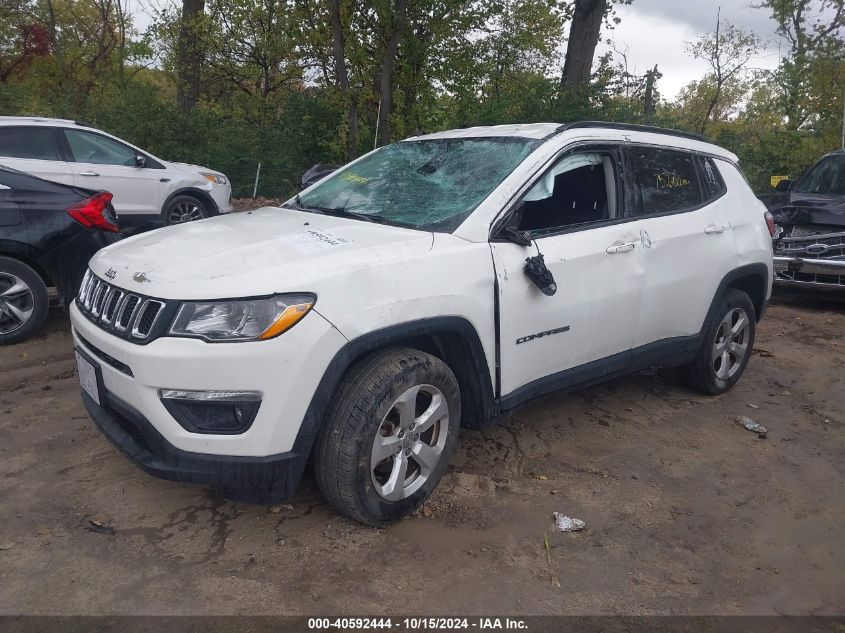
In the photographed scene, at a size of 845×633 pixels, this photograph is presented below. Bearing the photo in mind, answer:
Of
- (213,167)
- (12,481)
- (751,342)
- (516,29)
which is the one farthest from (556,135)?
(516,29)

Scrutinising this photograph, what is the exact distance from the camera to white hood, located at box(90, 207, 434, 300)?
272cm

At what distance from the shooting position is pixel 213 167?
573 inches

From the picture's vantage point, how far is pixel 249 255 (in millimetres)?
2959

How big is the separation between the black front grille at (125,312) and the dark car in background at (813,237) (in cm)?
703

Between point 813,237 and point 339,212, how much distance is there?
604cm

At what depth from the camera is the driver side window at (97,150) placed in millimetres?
8832

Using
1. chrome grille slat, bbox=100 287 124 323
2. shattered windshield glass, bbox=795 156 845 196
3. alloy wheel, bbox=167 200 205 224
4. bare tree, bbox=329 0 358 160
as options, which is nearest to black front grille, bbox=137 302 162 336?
chrome grille slat, bbox=100 287 124 323

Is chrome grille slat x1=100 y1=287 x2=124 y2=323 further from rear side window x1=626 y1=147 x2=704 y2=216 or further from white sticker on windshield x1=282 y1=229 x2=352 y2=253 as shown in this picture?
rear side window x1=626 y1=147 x2=704 y2=216

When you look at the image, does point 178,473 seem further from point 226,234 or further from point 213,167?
point 213,167

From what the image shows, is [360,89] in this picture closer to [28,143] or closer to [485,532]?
[28,143]

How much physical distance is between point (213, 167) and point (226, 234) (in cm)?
1199

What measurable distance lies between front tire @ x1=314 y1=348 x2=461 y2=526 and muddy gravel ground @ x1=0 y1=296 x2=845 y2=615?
0.59 feet

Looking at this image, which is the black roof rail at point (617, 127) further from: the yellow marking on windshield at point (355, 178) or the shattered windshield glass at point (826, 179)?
the shattered windshield glass at point (826, 179)

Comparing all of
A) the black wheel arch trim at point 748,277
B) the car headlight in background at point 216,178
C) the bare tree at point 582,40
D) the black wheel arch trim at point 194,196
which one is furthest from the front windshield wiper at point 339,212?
the bare tree at point 582,40
